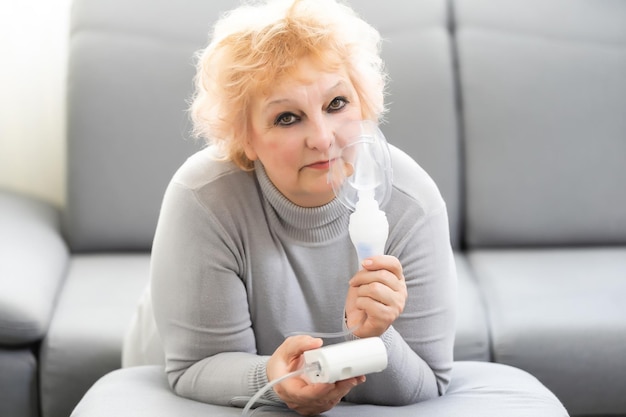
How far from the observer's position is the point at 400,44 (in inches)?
111

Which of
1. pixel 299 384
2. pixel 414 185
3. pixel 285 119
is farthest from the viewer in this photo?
pixel 414 185

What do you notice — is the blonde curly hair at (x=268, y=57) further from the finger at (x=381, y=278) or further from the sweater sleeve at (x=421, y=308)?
the finger at (x=381, y=278)

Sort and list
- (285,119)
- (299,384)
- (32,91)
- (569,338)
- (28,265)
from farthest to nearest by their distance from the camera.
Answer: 1. (32,91)
2. (28,265)
3. (569,338)
4. (285,119)
5. (299,384)

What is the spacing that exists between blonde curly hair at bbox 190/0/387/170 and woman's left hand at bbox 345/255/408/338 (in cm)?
36

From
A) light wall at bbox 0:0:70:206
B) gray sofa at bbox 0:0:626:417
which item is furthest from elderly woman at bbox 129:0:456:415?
light wall at bbox 0:0:70:206

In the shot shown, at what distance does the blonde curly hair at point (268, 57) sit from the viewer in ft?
5.13

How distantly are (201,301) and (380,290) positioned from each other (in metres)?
0.38

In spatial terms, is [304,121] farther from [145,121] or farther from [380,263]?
[145,121]

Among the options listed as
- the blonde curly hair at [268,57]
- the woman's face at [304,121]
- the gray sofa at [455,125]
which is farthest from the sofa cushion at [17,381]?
the woman's face at [304,121]

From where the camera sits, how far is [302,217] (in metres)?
1.66

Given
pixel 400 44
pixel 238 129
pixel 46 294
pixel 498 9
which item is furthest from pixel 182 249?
pixel 498 9

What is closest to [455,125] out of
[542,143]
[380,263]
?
[542,143]

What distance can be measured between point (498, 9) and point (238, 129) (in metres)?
1.49

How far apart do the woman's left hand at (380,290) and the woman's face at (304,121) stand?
0.21m
